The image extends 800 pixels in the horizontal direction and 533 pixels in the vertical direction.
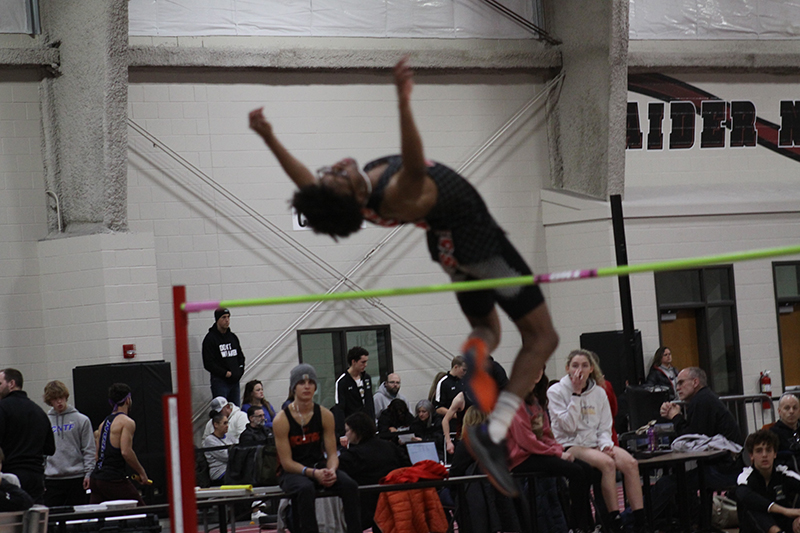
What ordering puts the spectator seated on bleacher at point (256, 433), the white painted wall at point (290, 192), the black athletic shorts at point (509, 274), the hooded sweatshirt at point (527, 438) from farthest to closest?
1. the white painted wall at point (290, 192)
2. the spectator seated on bleacher at point (256, 433)
3. the hooded sweatshirt at point (527, 438)
4. the black athletic shorts at point (509, 274)

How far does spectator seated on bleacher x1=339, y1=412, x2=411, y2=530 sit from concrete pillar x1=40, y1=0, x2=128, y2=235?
178 inches

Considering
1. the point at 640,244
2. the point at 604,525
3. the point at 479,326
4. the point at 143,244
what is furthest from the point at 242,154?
the point at 479,326

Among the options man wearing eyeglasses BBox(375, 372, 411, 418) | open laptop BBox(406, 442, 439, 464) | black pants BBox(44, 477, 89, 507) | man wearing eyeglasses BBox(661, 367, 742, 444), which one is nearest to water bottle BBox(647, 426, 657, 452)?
man wearing eyeglasses BBox(661, 367, 742, 444)

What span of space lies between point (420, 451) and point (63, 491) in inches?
121

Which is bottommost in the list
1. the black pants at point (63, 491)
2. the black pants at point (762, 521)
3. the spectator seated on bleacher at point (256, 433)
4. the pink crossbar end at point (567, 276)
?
the black pants at point (762, 521)

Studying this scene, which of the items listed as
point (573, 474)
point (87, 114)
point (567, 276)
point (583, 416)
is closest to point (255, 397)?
point (87, 114)

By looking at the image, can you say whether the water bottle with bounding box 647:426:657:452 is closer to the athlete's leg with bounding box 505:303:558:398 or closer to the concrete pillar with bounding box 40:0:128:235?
the athlete's leg with bounding box 505:303:558:398

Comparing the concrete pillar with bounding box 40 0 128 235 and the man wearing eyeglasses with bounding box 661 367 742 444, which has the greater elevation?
the concrete pillar with bounding box 40 0 128 235

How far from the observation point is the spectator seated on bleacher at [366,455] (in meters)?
6.88

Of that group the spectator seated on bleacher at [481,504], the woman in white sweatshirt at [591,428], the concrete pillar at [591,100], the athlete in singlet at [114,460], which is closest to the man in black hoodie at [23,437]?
the athlete in singlet at [114,460]

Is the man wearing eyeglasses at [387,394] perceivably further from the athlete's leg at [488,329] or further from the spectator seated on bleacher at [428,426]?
the athlete's leg at [488,329]

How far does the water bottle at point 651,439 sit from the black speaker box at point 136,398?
493cm

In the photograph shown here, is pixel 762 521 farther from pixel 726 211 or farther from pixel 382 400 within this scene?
pixel 726 211

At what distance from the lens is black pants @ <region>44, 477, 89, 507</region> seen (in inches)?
336
